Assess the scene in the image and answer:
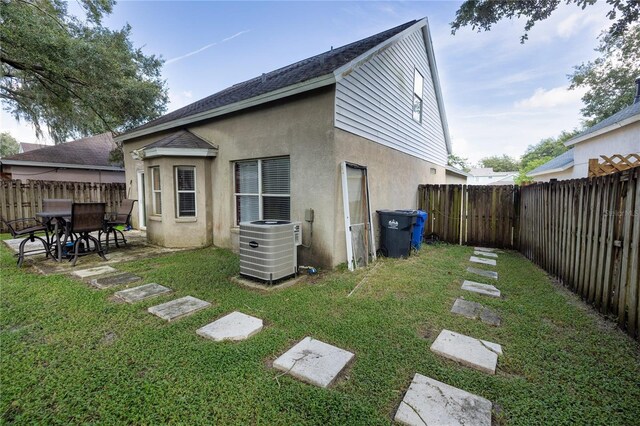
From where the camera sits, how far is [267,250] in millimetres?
4148

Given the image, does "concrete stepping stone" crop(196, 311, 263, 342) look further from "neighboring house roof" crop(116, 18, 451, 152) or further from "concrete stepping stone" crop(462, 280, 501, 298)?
"neighboring house roof" crop(116, 18, 451, 152)

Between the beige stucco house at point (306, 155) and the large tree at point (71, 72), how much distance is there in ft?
10.9

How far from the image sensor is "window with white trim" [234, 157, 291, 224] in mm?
5551

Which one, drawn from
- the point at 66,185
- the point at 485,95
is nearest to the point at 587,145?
the point at 485,95

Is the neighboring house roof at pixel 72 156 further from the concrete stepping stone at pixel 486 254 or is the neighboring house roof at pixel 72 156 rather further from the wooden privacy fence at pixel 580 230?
the wooden privacy fence at pixel 580 230

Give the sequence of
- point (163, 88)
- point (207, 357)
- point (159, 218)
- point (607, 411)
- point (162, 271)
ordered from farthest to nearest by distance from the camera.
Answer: point (163, 88), point (159, 218), point (162, 271), point (207, 357), point (607, 411)

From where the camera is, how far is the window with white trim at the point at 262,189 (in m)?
5.55

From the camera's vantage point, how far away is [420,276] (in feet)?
15.8

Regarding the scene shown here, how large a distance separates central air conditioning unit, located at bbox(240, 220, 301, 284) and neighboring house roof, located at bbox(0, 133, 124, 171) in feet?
51.2

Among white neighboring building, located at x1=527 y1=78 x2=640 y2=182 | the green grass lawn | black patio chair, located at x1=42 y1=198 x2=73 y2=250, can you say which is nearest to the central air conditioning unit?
the green grass lawn

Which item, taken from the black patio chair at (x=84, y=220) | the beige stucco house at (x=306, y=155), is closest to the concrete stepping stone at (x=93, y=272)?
the black patio chair at (x=84, y=220)

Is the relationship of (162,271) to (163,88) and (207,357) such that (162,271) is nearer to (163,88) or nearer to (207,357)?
(207,357)

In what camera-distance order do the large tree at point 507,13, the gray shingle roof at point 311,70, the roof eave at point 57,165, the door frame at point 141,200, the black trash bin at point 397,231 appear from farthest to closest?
the roof eave at point 57,165 → the door frame at point 141,200 → the large tree at point 507,13 → the black trash bin at point 397,231 → the gray shingle roof at point 311,70

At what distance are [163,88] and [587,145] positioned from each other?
2057 cm
